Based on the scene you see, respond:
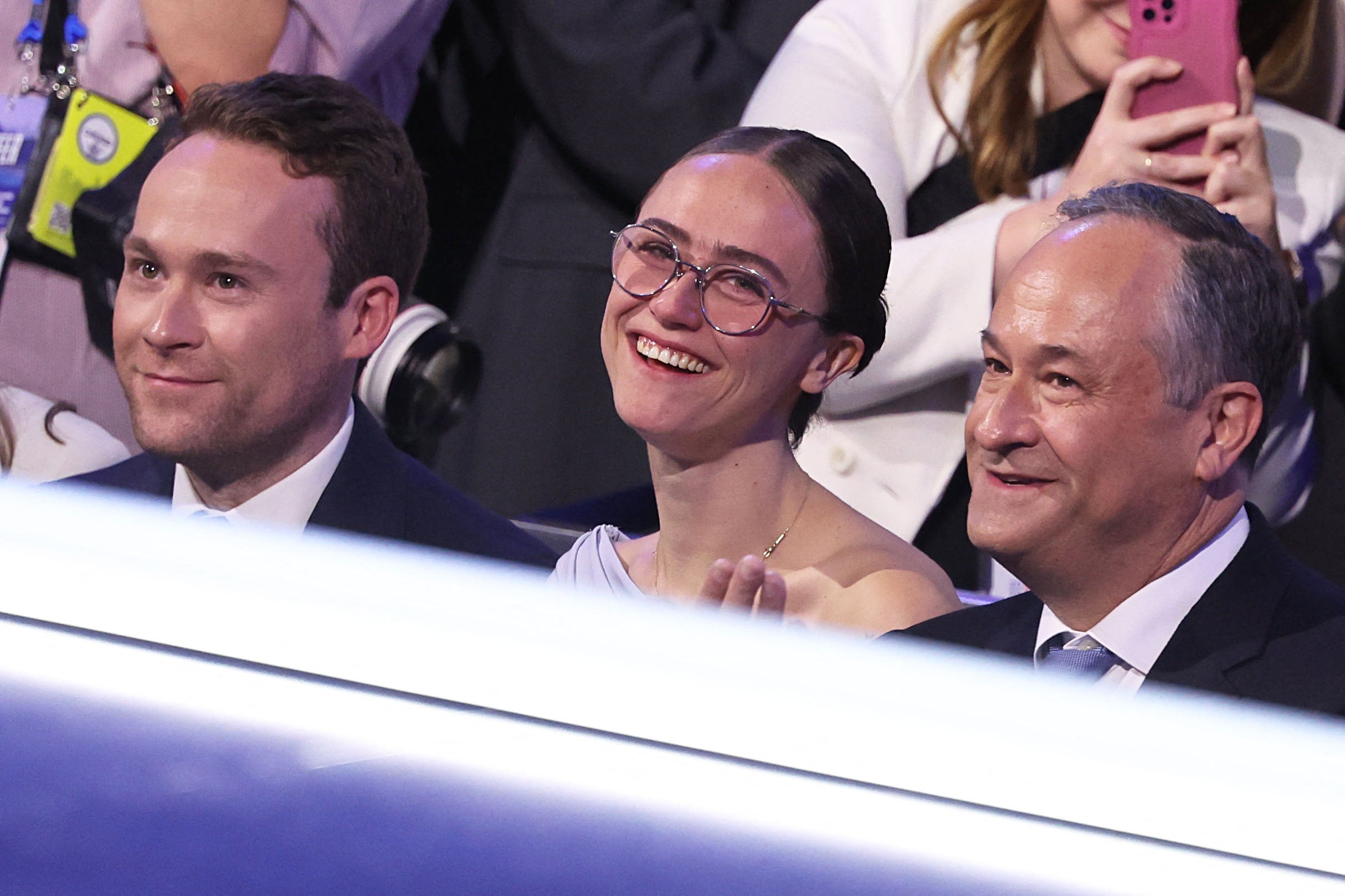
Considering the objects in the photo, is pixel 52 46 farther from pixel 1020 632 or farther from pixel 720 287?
pixel 1020 632

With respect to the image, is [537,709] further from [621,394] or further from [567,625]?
[621,394]

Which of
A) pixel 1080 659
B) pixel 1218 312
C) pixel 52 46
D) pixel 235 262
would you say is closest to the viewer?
pixel 1218 312

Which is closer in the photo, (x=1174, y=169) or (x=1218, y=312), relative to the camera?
(x=1218, y=312)

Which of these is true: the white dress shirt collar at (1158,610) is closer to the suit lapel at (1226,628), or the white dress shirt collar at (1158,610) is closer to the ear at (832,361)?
the suit lapel at (1226,628)

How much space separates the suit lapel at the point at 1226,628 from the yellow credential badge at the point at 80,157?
136 cm

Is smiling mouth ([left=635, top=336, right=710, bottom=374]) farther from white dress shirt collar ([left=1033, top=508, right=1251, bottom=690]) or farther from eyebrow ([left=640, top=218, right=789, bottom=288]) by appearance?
white dress shirt collar ([left=1033, top=508, right=1251, bottom=690])

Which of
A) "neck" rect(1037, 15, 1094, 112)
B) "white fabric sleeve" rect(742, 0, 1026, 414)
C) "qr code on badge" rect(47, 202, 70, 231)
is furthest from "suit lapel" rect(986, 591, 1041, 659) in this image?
"qr code on badge" rect(47, 202, 70, 231)

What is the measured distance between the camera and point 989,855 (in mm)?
1435

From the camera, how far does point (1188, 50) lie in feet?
5.08

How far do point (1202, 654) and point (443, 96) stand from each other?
124 centimetres

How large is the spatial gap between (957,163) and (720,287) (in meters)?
0.41

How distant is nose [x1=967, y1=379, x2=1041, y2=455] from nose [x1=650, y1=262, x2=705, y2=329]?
0.30 m

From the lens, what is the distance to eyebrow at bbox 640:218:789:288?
1.52 metres

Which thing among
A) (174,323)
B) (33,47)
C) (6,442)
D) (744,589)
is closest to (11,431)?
(6,442)
